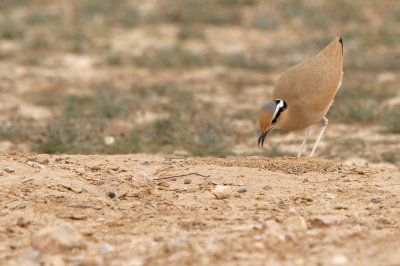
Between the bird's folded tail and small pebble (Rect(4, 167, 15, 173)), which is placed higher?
the bird's folded tail

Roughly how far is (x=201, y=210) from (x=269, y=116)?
65.8 inches

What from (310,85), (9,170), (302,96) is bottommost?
(9,170)

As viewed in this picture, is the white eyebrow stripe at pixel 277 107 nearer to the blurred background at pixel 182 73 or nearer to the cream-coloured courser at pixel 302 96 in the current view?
the cream-coloured courser at pixel 302 96

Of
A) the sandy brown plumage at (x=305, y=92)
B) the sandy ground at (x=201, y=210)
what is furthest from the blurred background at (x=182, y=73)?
the sandy ground at (x=201, y=210)

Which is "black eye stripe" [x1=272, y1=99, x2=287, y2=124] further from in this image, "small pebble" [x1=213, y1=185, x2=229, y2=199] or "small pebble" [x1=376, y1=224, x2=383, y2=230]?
"small pebble" [x1=376, y1=224, x2=383, y2=230]

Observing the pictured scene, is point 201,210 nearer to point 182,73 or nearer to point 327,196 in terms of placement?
point 327,196

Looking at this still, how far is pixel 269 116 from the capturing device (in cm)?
574

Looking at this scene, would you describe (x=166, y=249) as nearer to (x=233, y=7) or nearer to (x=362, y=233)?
(x=362, y=233)

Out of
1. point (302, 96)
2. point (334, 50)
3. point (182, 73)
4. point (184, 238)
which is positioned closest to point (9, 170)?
point (184, 238)

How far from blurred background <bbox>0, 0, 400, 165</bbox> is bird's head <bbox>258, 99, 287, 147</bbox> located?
164 centimetres

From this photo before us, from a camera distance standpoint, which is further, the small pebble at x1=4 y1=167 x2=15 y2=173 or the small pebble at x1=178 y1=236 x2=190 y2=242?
the small pebble at x1=4 y1=167 x2=15 y2=173

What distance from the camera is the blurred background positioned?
7.98 metres

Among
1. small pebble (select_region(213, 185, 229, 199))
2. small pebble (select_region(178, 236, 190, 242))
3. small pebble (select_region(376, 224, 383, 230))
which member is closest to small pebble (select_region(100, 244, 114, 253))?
small pebble (select_region(178, 236, 190, 242))

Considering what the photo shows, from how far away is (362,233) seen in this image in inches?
148
